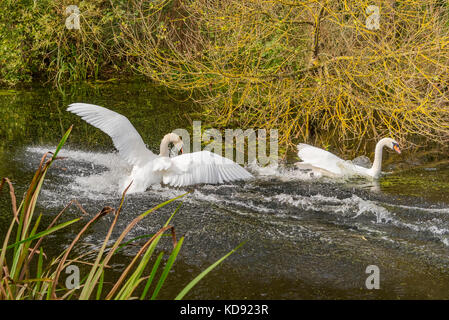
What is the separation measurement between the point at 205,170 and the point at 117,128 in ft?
3.47

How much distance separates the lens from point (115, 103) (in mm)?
10812

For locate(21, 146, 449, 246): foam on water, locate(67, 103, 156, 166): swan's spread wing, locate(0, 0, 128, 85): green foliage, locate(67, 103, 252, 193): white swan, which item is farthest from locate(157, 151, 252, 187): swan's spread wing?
locate(0, 0, 128, 85): green foliage

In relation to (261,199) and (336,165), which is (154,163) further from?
(336,165)

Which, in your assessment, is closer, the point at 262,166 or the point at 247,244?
the point at 247,244

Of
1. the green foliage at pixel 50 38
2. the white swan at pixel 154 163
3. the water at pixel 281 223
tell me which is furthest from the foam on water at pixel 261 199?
the green foliage at pixel 50 38

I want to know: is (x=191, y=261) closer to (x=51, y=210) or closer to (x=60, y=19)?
(x=51, y=210)

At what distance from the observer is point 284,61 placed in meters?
7.51

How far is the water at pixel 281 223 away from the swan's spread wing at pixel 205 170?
0.16m

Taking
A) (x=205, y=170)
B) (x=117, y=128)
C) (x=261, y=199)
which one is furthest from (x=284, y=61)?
(x=117, y=128)

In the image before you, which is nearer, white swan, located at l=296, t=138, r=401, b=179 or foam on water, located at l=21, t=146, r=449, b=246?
foam on water, located at l=21, t=146, r=449, b=246

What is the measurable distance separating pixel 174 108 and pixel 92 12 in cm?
328

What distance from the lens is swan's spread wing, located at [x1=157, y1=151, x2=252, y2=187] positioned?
596cm

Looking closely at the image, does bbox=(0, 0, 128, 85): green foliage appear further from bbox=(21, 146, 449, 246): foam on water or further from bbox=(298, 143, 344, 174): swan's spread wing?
bbox=(298, 143, 344, 174): swan's spread wing
